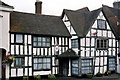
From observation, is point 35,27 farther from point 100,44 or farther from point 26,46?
point 100,44

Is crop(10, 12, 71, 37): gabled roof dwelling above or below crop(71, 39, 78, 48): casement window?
above

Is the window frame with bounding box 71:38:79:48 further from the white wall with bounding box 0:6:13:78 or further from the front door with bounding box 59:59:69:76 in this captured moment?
the white wall with bounding box 0:6:13:78

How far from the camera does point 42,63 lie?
678 inches

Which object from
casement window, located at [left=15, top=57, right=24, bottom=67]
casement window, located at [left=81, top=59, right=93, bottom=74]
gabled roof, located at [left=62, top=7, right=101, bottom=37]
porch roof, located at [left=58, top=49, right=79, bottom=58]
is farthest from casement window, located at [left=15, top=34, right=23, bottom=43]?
casement window, located at [left=81, top=59, right=93, bottom=74]

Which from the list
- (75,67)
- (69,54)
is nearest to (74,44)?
(69,54)

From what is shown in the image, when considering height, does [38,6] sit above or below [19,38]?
above

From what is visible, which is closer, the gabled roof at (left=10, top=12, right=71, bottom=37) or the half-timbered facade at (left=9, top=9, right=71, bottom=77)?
the half-timbered facade at (left=9, top=9, right=71, bottom=77)

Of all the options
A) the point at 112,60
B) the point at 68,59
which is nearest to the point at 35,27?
the point at 68,59

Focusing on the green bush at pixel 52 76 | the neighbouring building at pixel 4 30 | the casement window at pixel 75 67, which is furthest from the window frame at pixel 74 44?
the neighbouring building at pixel 4 30

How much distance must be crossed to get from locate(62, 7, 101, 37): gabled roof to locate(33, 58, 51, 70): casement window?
4457mm

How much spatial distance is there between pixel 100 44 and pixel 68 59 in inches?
163

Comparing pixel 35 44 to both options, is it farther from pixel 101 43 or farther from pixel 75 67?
pixel 101 43

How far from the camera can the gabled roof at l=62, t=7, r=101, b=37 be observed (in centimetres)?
1893

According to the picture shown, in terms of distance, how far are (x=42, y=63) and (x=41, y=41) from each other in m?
2.25
